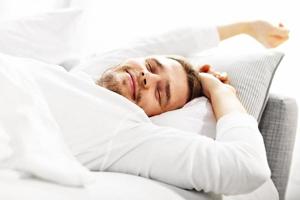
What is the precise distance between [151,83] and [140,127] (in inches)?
9.3

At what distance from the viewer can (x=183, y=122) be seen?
1.36 m

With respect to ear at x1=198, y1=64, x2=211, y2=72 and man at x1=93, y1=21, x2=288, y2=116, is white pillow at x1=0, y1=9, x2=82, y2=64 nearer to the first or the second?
man at x1=93, y1=21, x2=288, y2=116

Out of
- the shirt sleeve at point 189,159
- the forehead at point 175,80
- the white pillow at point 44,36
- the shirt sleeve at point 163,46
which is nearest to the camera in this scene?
the shirt sleeve at point 189,159

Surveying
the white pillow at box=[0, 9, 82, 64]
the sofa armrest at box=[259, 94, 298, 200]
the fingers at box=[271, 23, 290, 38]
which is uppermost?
the fingers at box=[271, 23, 290, 38]

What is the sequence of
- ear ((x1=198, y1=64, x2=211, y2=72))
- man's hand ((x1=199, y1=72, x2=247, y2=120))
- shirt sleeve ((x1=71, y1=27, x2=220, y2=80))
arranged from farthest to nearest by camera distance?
shirt sleeve ((x1=71, y1=27, x2=220, y2=80)) → ear ((x1=198, y1=64, x2=211, y2=72)) → man's hand ((x1=199, y1=72, x2=247, y2=120))

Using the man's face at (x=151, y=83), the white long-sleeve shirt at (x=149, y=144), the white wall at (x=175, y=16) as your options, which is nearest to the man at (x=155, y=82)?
the man's face at (x=151, y=83)

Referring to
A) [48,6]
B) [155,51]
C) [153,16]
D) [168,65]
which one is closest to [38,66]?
[168,65]

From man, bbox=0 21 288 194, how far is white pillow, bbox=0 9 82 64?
474mm

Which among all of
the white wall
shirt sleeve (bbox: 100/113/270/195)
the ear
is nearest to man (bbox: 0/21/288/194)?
shirt sleeve (bbox: 100/113/270/195)

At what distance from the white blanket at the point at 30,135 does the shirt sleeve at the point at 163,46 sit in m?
0.43

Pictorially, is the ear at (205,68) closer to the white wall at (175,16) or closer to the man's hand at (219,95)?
the man's hand at (219,95)

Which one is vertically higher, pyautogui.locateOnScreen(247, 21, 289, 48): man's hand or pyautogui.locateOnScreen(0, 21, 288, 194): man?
pyautogui.locateOnScreen(247, 21, 289, 48): man's hand

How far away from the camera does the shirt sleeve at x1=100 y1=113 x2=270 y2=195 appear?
3.66 feet

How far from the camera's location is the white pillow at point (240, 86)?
137 centimetres
